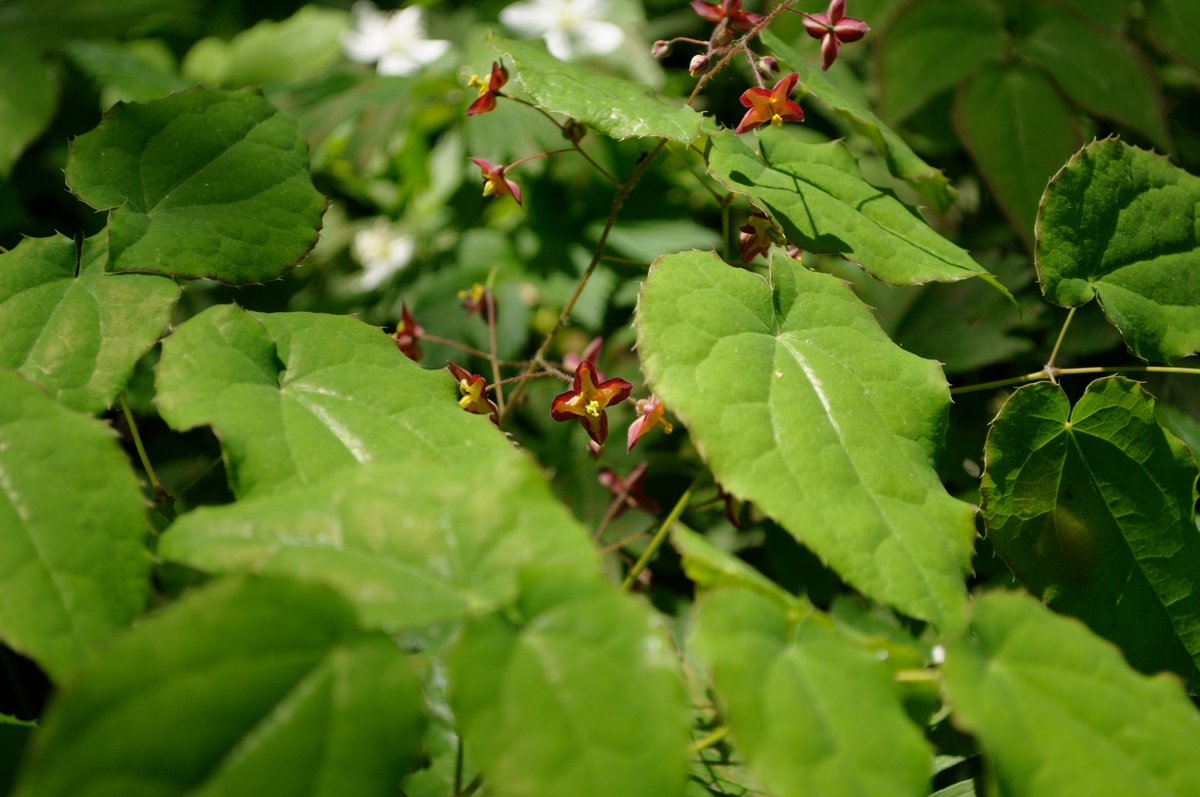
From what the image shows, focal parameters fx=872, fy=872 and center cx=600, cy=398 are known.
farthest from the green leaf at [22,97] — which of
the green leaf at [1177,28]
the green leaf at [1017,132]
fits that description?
the green leaf at [1177,28]

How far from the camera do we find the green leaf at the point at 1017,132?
171 cm

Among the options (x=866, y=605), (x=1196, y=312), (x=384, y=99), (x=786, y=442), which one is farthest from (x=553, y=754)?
(x=384, y=99)

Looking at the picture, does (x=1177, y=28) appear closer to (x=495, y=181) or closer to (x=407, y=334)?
(x=495, y=181)

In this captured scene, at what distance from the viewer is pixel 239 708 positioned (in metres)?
0.58

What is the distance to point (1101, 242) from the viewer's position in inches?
46.1

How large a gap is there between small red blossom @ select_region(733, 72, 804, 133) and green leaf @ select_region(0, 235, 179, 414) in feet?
2.33

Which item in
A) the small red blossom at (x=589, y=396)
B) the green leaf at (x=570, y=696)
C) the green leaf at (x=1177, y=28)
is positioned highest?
the green leaf at (x=1177, y=28)

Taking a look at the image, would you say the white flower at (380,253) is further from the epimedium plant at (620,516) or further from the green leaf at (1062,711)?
the green leaf at (1062,711)

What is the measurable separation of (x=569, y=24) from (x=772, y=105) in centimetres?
167

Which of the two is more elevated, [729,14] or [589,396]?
[729,14]

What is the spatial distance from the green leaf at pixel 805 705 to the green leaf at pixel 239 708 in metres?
0.24

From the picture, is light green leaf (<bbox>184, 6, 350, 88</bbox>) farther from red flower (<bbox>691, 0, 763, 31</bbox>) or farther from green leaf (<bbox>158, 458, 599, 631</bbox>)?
green leaf (<bbox>158, 458, 599, 631</bbox>)

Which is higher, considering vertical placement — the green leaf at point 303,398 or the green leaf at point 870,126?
the green leaf at point 870,126

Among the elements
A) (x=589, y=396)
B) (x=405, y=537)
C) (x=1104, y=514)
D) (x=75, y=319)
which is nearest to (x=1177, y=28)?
(x=1104, y=514)
